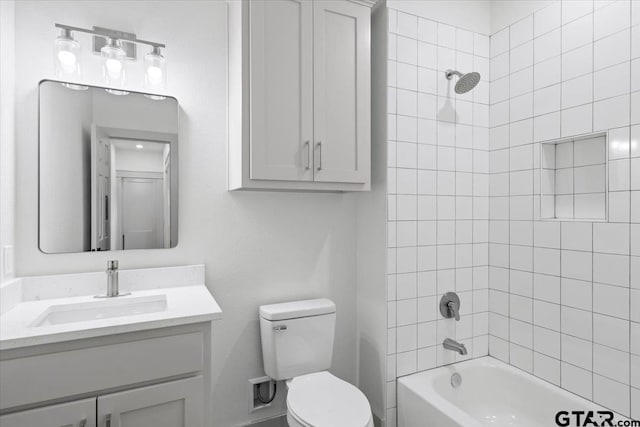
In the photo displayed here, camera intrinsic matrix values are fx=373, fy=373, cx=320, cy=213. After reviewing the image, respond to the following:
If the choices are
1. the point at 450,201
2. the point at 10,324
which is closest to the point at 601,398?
the point at 450,201

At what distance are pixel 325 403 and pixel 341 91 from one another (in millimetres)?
1395

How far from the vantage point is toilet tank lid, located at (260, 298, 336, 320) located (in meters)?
1.80

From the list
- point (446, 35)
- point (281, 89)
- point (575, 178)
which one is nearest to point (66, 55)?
point (281, 89)

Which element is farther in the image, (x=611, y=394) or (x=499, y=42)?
(x=499, y=42)

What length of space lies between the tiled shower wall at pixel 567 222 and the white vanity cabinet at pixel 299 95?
88 centimetres

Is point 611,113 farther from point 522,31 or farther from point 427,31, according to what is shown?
point 427,31

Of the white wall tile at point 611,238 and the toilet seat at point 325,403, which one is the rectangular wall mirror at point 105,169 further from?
the white wall tile at point 611,238

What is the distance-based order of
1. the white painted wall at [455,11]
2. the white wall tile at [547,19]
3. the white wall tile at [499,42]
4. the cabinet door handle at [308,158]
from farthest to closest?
the white wall tile at [499,42]
the white painted wall at [455,11]
the white wall tile at [547,19]
the cabinet door handle at [308,158]

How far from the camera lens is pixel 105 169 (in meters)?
1.62

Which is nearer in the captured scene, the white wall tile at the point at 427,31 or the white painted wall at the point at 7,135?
the white painted wall at the point at 7,135

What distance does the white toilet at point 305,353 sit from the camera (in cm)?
158

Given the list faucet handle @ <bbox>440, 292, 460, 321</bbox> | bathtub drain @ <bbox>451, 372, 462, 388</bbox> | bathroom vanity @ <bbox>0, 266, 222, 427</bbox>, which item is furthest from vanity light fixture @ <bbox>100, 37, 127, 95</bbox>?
bathtub drain @ <bbox>451, 372, 462, 388</bbox>

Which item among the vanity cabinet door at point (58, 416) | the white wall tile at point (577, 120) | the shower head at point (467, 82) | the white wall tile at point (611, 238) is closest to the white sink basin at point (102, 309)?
the vanity cabinet door at point (58, 416)

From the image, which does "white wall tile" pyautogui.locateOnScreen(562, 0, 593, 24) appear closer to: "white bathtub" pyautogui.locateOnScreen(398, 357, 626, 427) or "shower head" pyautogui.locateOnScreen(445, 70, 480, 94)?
"shower head" pyautogui.locateOnScreen(445, 70, 480, 94)
